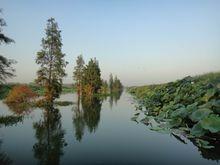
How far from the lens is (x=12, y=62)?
782 inches

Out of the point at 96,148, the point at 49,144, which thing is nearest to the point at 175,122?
the point at 96,148

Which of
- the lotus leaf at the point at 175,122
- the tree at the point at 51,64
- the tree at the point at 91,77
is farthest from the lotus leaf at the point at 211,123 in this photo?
the tree at the point at 91,77

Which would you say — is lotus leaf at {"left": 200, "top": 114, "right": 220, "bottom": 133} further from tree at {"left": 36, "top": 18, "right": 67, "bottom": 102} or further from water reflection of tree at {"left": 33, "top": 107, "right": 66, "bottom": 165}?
tree at {"left": 36, "top": 18, "right": 67, "bottom": 102}

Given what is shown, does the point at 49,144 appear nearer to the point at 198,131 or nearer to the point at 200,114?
the point at 198,131

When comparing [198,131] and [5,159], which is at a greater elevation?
[198,131]

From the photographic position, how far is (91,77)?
6719 cm

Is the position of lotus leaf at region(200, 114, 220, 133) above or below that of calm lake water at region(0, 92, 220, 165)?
above

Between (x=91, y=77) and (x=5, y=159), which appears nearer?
(x=5, y=159)

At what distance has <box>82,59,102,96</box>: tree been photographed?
6762 centimetres

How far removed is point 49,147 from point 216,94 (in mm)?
8017

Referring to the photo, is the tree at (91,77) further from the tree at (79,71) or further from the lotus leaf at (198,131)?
the lotus leaf at (198,131)

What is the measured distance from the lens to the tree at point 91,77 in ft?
222

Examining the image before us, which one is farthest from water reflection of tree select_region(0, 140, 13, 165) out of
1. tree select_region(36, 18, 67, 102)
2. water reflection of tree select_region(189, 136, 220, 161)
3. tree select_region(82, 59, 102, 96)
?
tree select_region(82, 59, 102, 96)

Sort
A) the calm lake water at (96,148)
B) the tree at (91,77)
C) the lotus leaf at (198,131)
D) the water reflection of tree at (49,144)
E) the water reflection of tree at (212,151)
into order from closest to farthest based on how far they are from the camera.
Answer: the calm lake water at (96,148) → the water reflection of tree at (49,144) → the water reflection of tree at (212,151) → the lotus leaf at (198,131) → the tree at (91,77)
